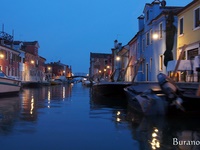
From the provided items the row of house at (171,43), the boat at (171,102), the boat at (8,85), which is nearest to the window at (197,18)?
the row of house at (171,43)

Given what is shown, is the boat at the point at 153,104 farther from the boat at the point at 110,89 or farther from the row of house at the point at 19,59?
the row of house at the point at 19,59

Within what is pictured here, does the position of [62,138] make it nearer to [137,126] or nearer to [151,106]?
[137,126]

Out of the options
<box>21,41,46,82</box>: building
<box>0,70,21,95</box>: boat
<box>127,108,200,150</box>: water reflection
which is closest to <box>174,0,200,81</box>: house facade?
<box>127,108,200,150</box>: water reflection

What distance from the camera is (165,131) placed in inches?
400

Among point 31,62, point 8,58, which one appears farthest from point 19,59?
point 31,62

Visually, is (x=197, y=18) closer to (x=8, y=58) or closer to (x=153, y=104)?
(x=153, y=104)

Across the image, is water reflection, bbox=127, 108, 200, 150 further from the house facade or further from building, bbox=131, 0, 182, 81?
building, bbox=131, 0, 182, 81

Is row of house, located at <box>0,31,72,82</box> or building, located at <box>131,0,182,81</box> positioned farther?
row of house, located at <box>0,31,72,82</box>

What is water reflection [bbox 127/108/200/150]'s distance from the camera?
316 inches

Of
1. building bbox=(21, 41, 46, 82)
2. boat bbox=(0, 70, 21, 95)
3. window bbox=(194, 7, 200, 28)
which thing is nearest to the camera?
window bbox=(194, 7, 200, 28)

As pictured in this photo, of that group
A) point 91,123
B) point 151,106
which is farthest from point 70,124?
point 151,106

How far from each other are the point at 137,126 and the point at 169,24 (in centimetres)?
1415

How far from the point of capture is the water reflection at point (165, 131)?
804cm

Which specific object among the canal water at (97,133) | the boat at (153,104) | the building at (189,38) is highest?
the building at (189,38)
